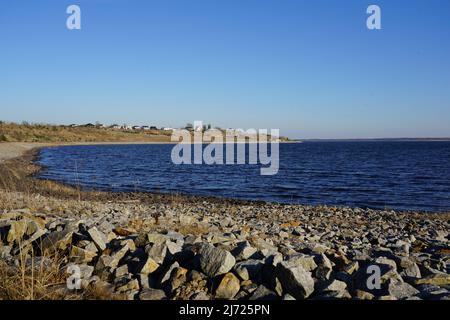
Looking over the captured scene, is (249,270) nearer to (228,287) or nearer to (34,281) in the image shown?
(228,287)

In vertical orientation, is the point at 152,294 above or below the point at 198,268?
below

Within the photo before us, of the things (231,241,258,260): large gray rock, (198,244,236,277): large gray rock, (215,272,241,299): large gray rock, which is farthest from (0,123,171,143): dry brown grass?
(215,272,241,299): large gray rock

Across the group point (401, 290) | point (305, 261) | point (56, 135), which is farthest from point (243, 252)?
point (56, 135)

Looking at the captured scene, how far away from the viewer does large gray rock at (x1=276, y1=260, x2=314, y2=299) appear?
4844 mm

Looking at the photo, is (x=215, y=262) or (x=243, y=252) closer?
(x=215, y=262)

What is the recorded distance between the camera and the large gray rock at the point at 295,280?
4.84 meters

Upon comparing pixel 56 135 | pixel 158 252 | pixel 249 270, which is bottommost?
pixel 249 270

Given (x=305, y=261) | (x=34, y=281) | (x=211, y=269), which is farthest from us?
(x=305, y=261)

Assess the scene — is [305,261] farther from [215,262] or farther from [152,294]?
[152,294]

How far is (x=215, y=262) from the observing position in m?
5.26

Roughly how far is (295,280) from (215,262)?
111 centimetres

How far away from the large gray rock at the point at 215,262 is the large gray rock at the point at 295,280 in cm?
70

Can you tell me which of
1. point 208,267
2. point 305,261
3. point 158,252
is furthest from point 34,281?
point 305,261

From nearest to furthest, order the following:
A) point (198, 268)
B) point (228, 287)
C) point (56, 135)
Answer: point (228, 287)
point (198, 268)
point (56, 135)
